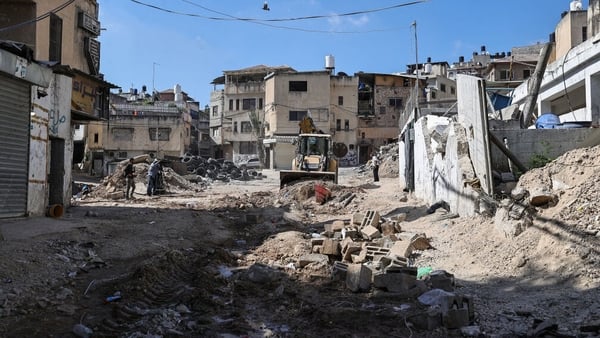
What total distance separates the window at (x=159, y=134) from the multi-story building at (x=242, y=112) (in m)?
7.29

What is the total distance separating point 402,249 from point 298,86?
4318cm

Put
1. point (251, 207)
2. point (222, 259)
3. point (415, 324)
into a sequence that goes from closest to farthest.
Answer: point (415, 324) < point (222, 259) < point (251, 207)

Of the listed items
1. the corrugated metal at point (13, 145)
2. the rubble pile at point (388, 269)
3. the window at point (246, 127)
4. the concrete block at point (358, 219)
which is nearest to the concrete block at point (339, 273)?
the rubble pile at point (388, 269)

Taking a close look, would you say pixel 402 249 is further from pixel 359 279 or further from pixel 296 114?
pixel 296 114

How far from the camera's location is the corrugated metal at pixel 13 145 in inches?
370

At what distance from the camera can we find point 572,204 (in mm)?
7238

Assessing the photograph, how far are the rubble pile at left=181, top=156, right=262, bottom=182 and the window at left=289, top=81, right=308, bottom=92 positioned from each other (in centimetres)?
1466

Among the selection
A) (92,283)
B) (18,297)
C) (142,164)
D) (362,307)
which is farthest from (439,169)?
(142,164)

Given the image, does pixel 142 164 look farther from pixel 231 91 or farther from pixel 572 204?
pixel 231 91

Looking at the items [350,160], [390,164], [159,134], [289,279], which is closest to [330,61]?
[350,160]

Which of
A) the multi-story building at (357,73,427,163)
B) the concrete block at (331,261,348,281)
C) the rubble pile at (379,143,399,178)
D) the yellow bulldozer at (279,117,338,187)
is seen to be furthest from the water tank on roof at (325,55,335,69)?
the concrete block at (331,261,348,281)

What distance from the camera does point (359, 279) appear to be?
20.0 ft

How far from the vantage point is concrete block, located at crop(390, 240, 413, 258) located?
7832 millimetres

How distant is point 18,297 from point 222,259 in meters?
3.22
